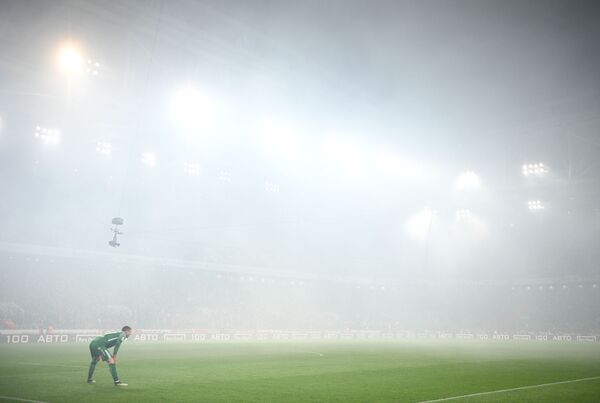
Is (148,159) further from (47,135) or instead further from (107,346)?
(107,346)

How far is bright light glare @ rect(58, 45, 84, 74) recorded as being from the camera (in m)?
32.5

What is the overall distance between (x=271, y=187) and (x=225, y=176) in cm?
582

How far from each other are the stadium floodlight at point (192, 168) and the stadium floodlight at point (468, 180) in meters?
27.8

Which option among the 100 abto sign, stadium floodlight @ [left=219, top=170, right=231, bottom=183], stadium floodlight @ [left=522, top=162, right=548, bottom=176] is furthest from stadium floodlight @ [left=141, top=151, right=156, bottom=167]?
stadium floodlight @ [left=522, top=162, right=548, bottom=176]

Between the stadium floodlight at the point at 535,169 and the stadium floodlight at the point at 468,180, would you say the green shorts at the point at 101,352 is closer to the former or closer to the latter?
the stadium floodlight at the point at 535,169

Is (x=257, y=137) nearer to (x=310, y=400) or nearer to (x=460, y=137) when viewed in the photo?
(x=460, y=137)

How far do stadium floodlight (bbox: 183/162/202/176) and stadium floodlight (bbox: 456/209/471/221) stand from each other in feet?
111

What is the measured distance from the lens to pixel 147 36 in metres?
32.4

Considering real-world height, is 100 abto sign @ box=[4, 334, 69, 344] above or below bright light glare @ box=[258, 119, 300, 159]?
below

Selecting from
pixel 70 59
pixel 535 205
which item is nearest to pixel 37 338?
pixel 70 59

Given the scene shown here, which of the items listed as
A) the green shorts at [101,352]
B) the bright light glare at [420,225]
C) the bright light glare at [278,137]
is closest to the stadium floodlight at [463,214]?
the bright light glare at [420,225]

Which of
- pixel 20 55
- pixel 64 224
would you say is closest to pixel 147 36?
pixel 20 55

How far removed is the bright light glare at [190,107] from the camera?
38.8 metres

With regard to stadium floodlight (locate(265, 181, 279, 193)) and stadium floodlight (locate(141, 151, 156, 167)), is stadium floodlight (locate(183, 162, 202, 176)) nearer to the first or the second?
stadium floodlight (locate(141, 151, 156, 167))
